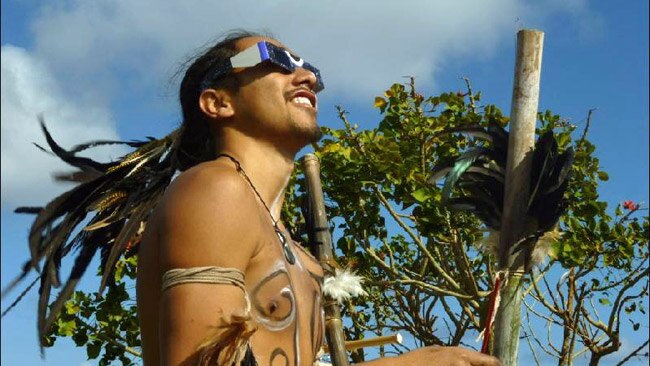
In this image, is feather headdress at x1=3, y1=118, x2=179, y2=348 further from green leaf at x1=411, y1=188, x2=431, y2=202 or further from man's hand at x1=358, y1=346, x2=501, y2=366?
green leaf at x1=411, y1=188, x2=431, y2=202

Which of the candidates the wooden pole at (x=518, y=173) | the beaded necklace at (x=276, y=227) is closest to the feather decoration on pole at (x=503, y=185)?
the wooden pole at (x=518, y=173)

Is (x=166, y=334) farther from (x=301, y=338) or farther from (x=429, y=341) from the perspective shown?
(x=429, y=341)

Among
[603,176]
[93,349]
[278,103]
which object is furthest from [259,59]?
[93,349]

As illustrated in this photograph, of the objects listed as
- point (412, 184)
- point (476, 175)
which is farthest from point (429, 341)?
point (476, 175)

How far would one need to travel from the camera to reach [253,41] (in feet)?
11.5

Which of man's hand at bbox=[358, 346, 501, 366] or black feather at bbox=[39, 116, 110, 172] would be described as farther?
black feather at bbox=[39, 116, 110, 172]

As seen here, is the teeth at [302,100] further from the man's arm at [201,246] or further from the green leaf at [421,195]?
the green leaf at [421,195]

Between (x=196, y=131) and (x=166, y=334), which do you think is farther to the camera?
(x=196, y=131)

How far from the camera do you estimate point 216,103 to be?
133 inches

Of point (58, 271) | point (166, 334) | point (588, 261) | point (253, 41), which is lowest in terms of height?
point (166, 334)

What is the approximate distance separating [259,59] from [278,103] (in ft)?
0.63

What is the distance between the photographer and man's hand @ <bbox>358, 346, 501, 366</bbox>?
3.05 meters

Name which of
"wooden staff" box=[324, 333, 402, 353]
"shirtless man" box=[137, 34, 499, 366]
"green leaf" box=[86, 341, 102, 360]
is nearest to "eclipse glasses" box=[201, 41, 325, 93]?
"shirtless man" box=[137, 34, 499, 366]

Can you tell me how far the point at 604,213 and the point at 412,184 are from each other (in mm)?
1442
